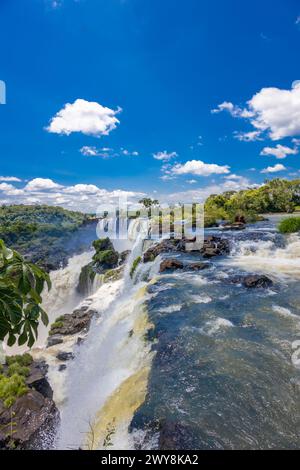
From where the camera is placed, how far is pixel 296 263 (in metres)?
15.9

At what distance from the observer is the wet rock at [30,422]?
6.28m

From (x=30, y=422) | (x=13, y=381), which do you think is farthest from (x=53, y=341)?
(x=30, y=422)

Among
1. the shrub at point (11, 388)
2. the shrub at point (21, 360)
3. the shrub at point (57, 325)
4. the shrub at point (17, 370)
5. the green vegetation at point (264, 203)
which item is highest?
the green vegetation at point (264, 203)

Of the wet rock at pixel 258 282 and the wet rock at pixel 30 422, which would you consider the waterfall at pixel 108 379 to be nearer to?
the wet rock at pixel 30 422

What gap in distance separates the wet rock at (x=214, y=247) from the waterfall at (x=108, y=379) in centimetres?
709

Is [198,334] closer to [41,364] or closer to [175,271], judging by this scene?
[41,364]

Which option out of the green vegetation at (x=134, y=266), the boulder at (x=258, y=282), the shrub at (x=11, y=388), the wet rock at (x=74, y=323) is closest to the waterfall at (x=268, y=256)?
the boulder at (x=258, y=282)

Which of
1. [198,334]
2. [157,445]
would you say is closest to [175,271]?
[198,334]

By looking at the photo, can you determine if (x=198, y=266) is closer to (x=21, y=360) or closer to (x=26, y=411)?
(x=21, y=360)

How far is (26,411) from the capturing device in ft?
23.4

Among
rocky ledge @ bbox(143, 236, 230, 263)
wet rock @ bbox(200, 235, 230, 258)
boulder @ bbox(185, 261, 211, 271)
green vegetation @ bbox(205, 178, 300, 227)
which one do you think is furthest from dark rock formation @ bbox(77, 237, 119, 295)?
green vegetation @ bbox(205, 178, 300, 227)

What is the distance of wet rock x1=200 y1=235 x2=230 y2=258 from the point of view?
1916 centimetres
